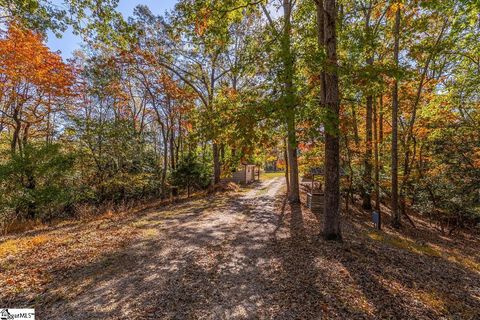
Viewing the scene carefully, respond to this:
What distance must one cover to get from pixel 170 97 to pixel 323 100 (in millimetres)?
10860

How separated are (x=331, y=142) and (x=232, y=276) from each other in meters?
3.73

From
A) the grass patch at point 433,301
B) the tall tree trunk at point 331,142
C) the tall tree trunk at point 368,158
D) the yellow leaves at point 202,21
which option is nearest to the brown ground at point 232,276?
the grass patch at point 433,301

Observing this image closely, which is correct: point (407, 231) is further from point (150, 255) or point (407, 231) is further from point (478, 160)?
point (150, 255)

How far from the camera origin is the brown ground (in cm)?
335

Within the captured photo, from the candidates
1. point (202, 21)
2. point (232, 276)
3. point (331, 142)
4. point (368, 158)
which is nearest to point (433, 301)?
point (232, 276)

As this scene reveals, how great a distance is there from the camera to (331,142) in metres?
5.59

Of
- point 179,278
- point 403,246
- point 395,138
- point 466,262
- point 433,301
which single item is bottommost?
point 466,262

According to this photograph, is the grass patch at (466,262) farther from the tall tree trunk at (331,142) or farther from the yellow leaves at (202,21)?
the yellow leaves at (202,21)

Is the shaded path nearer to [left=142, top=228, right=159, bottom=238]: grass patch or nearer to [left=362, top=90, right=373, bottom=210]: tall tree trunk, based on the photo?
[left=142, top=228, right=159, bottom=238]: grass patch

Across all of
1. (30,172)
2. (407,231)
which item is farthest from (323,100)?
(30,172)

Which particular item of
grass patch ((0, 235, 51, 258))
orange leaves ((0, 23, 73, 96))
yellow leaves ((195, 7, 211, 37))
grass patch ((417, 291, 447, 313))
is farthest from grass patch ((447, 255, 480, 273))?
orange leaves ((0, 23, 73, 96))

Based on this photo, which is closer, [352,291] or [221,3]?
[352,291]

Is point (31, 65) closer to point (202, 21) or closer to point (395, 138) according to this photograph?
point (202, 21)

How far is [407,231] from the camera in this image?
9.36m
